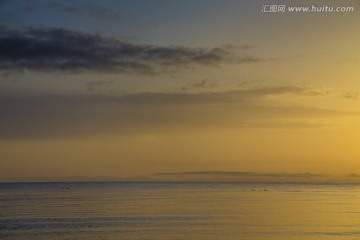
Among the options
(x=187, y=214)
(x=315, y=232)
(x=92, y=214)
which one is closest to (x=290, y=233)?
(x=315, y=232)

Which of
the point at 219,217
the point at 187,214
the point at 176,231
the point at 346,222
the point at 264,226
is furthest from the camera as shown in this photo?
the point at 187,214

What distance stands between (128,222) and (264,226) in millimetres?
13035

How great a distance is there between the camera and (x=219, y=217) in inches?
2188

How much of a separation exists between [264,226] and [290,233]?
16.4ft

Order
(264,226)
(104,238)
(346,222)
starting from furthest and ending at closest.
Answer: (346,222)
(264,226)
(104,238)

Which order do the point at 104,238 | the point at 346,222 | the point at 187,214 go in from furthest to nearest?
the point at 187,214
the point at 346,222
the point at 104,238

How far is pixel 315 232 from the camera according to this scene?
4338 centimetres

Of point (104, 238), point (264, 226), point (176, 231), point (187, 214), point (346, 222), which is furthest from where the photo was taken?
point (187, 214)

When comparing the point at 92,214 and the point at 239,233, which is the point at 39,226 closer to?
the point at 92,214

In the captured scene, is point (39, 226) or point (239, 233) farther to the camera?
point (39, 226)

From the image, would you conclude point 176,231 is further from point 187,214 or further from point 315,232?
point 187,214

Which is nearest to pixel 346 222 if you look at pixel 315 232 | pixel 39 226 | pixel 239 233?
pixel 315 232

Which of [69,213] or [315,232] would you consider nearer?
[315,232]

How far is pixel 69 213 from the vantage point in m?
62.3
